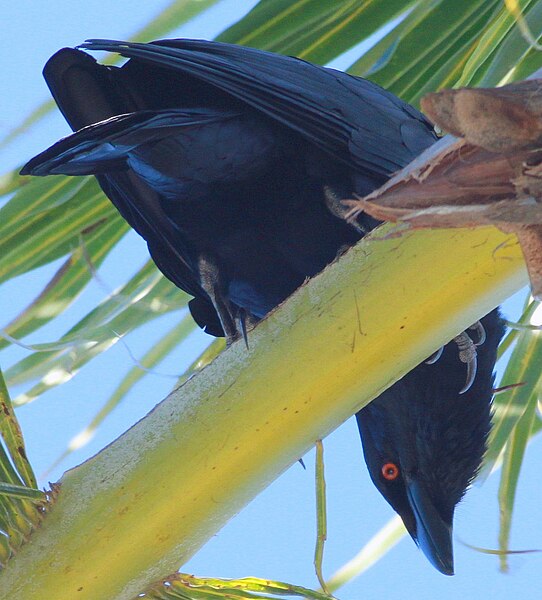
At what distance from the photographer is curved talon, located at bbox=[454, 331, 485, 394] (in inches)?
94.9

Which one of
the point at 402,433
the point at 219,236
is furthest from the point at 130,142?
the point at 402,433

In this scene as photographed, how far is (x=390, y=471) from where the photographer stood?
9.09 ft

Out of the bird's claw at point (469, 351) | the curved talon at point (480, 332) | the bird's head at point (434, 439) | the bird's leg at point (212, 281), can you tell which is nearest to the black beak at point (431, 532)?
the bird's head at point (434, 439)

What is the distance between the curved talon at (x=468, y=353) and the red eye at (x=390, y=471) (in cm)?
39

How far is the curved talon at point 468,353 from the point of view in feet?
7.91

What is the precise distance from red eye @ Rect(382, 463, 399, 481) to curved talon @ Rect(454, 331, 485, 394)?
39cm

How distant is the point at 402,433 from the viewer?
271cm

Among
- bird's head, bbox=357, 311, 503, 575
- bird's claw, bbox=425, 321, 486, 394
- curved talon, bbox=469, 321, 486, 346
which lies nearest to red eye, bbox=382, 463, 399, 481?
bird's head, bbox=357, 311, 503, 575

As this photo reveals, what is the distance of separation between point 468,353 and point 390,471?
0.51 meters

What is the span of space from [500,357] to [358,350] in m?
0.88

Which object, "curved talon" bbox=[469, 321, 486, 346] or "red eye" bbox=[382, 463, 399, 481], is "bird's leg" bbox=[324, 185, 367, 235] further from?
"red eye" bbox=[382, 463, 399, 481]

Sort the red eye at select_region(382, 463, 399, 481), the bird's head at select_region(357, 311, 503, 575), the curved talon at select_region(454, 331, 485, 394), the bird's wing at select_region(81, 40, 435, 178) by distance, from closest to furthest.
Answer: the bird's wing at select_region(81, 40, 435, 178) → the curved talon at select_region(454, 331, 485, 394) → the bird's head at select_region(357, 311, 503, 575) → the red eye at select_region(382, 463, 399, 481)

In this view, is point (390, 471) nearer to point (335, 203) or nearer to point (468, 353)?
point (468, 353)

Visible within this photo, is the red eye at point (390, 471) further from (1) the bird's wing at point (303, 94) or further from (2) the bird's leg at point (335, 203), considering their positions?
(1) the bird's wing at point (303, 94)
